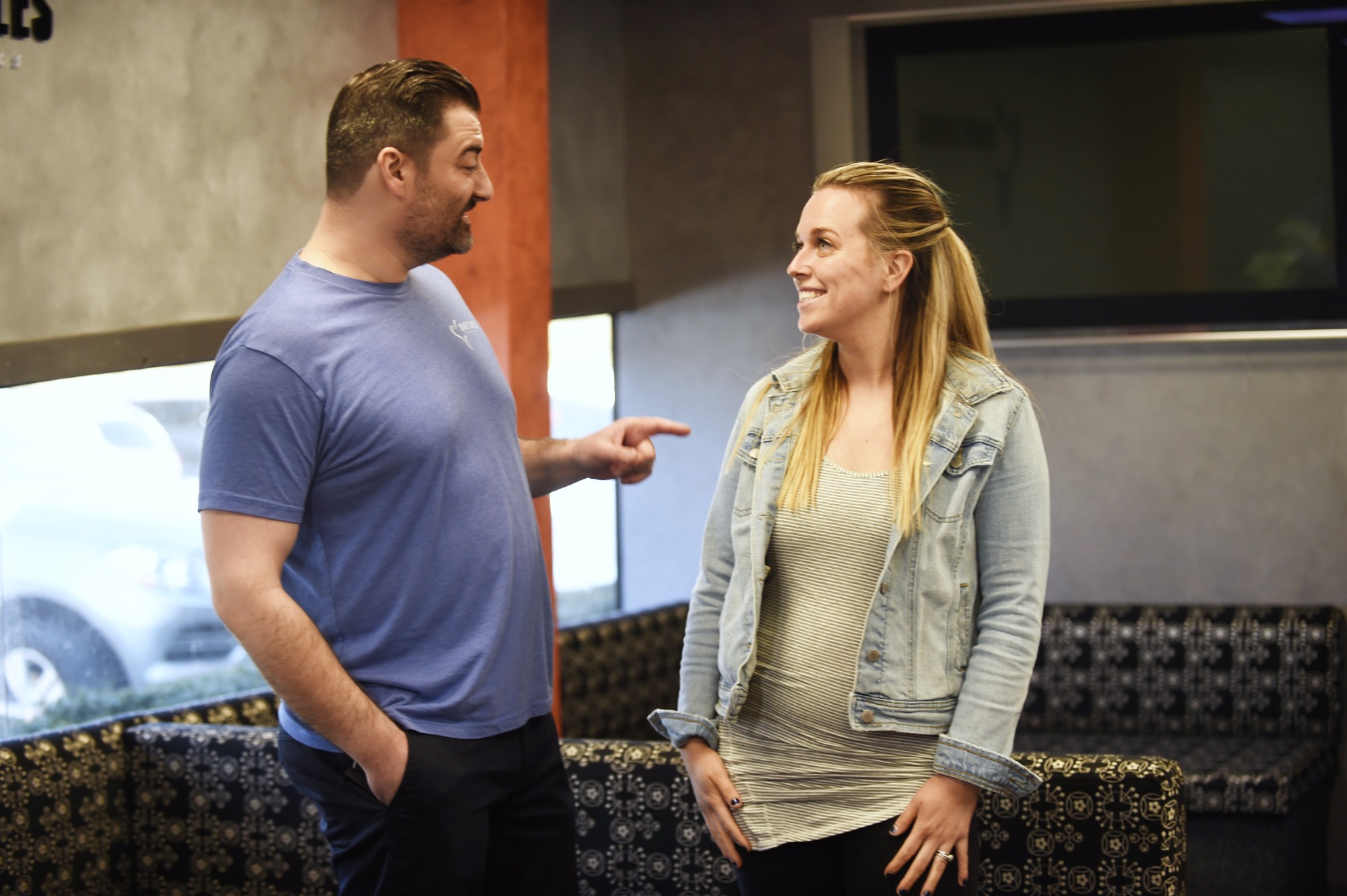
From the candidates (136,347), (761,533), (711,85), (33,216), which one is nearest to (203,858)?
(136,347)

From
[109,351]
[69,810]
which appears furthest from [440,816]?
[109,351]

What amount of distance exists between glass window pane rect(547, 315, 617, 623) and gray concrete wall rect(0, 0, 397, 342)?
166 centimetres

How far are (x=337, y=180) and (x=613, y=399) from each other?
3833mm

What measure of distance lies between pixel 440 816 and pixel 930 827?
2.12ft

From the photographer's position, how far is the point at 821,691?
6.05ft

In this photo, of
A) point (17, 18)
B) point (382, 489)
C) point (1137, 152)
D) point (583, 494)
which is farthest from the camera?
point (583, 494)

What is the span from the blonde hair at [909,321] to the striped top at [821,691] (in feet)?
0.16

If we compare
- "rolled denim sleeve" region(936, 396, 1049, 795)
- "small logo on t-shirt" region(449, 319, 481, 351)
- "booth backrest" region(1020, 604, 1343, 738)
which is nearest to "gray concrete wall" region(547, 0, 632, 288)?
"booth backrest" region(1020, 604, 1343, 738)

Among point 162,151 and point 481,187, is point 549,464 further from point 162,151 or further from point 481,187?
point 162,151

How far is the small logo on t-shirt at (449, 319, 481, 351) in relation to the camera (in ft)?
6.40

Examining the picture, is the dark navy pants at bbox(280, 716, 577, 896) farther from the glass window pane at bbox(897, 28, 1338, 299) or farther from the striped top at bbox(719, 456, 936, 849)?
the glass window pane at bbox(897, 28, 1338, 299)

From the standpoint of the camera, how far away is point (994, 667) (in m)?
1.77

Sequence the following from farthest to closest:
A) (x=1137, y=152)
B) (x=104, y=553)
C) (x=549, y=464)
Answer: (x=1137, y=152)
(x=104, y=553)
(x=549, y=464)

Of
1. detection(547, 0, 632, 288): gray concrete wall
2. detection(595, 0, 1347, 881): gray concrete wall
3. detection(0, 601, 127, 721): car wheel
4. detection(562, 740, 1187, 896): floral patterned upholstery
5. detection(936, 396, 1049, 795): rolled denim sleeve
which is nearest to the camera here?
detection(936, 396, 1049, 795): rolled denim sleeve
